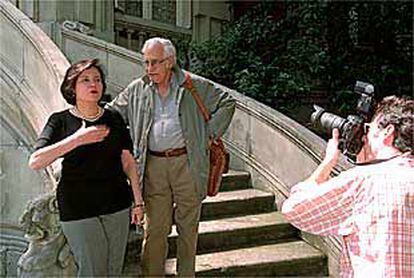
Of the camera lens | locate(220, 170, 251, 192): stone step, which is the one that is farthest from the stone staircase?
the camera lens

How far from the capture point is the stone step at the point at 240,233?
4.93m

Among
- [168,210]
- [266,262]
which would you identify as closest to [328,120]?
[168,210]

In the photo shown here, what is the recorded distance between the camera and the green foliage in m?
8.00

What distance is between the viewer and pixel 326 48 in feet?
27.3

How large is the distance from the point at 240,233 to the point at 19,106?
249 cm

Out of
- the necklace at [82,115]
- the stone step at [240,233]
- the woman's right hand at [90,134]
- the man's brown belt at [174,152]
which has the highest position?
the necklace at [82,115]

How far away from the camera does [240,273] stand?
15.4ft

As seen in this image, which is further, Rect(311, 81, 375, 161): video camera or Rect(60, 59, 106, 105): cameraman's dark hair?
Rect(60, 59, 106, 105): cameraman's dark hair

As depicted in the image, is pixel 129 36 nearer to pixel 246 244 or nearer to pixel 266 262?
pixel 246 244

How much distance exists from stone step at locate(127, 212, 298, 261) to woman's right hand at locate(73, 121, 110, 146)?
1716 mm

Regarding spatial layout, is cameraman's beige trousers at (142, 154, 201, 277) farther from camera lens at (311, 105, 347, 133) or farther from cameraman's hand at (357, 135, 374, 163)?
cameraman's hand at (357, 135, 374, 163)

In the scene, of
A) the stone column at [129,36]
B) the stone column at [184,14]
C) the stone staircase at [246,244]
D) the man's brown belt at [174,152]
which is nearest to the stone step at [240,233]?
the stone staircase at [246,244]

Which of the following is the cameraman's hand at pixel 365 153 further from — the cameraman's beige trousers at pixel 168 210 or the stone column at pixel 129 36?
the stone column at pixel 129 36

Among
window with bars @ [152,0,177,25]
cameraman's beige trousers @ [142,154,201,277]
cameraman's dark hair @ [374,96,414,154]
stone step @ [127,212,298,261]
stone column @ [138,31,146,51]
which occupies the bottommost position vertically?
stone step @ [127,212,298,261]
